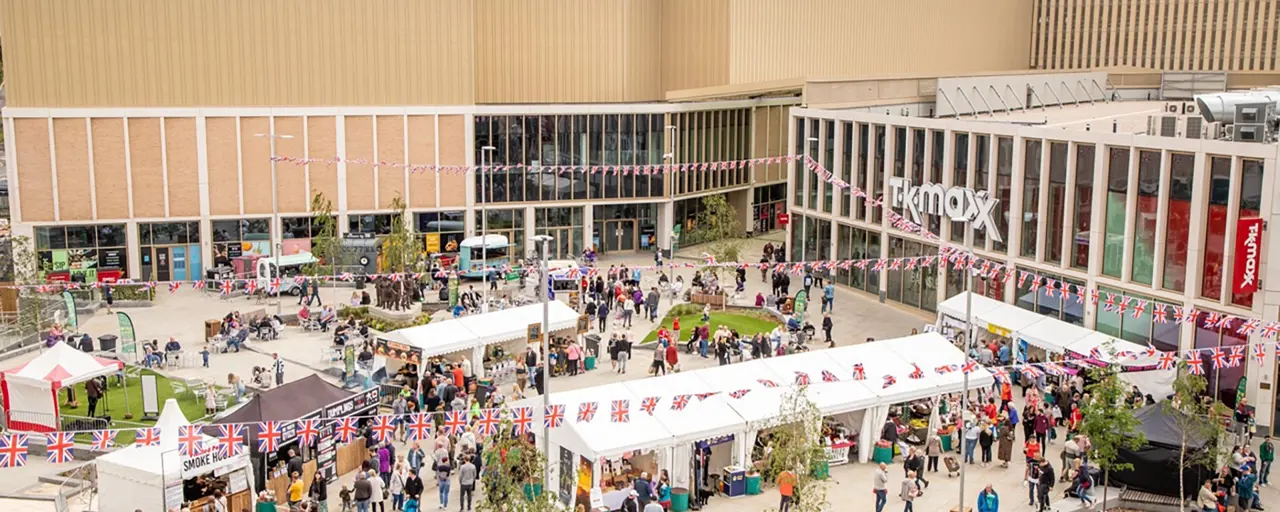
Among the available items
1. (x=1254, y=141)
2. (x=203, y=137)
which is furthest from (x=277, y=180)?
(x=1254, y=141)

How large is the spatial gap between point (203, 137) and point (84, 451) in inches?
928

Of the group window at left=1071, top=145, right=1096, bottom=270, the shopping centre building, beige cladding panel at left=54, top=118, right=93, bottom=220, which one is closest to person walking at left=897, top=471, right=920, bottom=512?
the shopping centre building

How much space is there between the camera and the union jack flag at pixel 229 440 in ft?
86.6

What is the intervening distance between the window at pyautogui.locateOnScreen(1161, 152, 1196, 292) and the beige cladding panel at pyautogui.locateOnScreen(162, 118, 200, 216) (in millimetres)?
35448

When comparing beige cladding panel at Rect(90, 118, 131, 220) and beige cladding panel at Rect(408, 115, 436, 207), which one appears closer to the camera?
beige cladding panel at Rect(90, 118, 131, 220)

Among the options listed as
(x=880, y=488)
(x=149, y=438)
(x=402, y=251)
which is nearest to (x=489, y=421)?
(x=149, y=438)

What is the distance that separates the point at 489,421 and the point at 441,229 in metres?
30.1

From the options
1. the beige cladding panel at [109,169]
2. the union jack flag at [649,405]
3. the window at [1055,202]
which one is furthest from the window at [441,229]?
the union jack flag at [649,405]

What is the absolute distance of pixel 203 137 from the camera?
171 ft

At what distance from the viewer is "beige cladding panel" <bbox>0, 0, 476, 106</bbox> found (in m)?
50.4

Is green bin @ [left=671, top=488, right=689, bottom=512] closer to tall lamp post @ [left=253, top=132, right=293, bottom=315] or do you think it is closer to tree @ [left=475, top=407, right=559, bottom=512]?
tree @ [left=475, top=407, right=559, bottom=512]

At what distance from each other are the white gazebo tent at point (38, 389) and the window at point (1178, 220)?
27887mm

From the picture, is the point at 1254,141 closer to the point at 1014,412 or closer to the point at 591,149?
the point at 1014,412

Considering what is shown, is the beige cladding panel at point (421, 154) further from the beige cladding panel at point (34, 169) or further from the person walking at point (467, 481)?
the person walking at point (467, 481)
